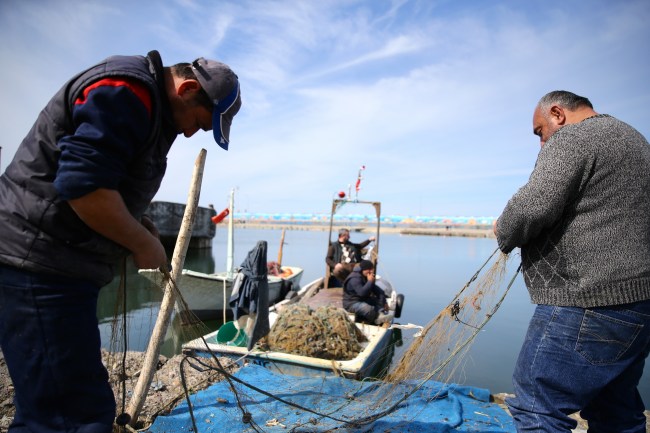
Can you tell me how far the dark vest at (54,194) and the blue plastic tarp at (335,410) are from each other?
80.9 inches

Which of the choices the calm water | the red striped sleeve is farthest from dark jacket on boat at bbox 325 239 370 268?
the red striped sleeve

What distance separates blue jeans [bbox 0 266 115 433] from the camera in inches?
53.9

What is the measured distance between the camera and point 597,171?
1.83 metres

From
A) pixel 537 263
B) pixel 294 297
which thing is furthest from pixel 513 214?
pixel 294 297

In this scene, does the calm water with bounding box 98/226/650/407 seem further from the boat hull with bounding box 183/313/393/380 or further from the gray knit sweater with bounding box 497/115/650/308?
the gray knit sweater with bounding box 497/115/650/308

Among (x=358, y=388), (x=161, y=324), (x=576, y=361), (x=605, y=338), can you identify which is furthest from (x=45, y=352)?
(x=358, y=388)

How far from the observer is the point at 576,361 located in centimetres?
178

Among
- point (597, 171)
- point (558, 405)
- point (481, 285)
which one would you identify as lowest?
point (558, 405)

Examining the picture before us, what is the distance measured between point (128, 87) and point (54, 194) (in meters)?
0.44

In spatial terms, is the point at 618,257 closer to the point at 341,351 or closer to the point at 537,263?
the point at 537,263

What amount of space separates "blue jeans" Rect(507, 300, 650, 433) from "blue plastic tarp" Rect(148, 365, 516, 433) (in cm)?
104

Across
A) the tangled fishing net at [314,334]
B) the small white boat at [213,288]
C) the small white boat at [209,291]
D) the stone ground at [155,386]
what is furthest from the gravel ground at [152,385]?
the small white boat at [209,291]

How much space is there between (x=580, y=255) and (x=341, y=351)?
3991 millimetres

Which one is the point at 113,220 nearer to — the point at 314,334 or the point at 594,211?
the point at 594,211
